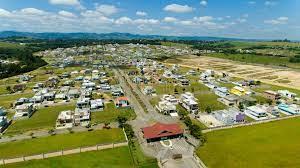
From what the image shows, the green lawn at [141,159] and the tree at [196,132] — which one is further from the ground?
the tree at [196,132]

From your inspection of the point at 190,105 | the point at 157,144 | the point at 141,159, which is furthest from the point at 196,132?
the point at 190,105

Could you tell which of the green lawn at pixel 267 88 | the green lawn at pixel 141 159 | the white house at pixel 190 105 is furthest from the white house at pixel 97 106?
the green lawn at pixel 267 88

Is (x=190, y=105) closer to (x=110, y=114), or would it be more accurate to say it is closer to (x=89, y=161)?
(x=110, y=114)

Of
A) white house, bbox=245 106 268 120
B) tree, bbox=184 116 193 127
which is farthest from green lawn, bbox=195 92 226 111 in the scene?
tree, bbox=184 116 193 127

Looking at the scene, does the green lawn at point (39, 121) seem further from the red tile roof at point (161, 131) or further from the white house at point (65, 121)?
the red tile roof at point (161, 131)

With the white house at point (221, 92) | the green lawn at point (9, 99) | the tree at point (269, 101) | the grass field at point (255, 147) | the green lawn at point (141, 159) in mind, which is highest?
the white house at point (221, 92)

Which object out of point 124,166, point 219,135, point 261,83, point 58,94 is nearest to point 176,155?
point 124,166
